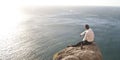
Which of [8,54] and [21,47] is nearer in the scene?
[8,54]

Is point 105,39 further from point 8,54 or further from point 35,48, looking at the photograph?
point 8,54

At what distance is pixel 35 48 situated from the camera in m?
58.9

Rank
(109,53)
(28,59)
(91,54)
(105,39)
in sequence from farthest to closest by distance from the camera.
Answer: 1. (105,39)
2. (109,53)
3. (28,59)
4. (91,54)

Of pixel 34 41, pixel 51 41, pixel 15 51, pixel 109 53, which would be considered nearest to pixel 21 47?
pixel 15 51

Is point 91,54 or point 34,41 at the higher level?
point 91,54

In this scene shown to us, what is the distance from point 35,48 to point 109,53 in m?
28.4

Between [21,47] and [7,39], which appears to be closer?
[21,47]

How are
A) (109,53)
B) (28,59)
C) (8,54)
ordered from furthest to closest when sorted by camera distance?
(109,53)
(8,54)
(28,59)

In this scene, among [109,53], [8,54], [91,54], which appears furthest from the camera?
[109,53]

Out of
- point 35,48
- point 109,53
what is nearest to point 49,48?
point 35,48

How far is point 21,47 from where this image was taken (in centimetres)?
5984

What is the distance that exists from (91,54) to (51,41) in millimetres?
52956

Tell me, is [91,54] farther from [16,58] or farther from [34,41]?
[34,41]

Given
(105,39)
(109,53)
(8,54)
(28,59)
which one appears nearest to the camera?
(28,59)
